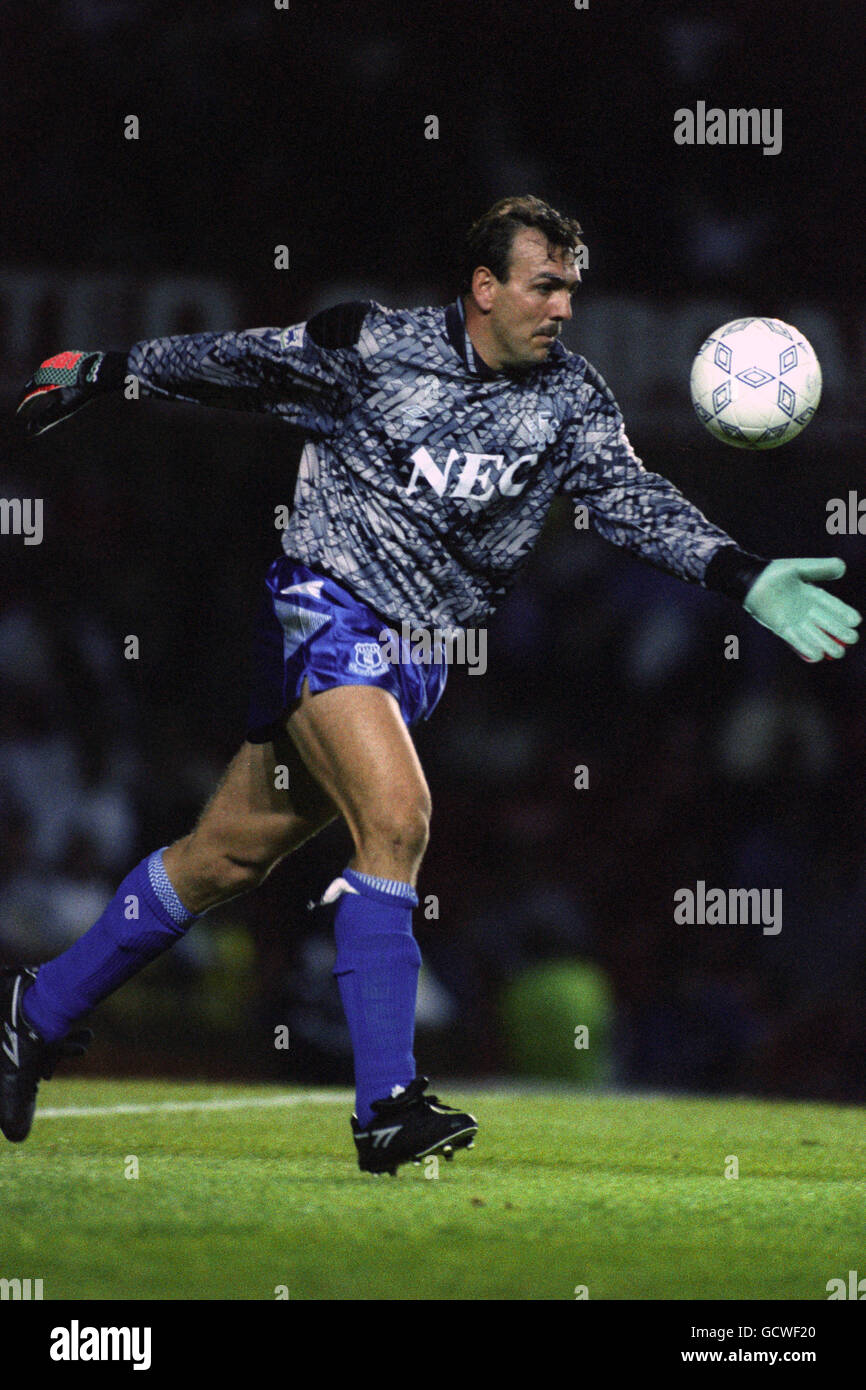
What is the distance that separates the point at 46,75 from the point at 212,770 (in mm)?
4912

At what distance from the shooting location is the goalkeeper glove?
13.5 feet

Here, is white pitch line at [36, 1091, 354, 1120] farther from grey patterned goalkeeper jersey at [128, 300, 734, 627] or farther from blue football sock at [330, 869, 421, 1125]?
grey patterned goalkeeper jersey at [128, 300, 734, 627]

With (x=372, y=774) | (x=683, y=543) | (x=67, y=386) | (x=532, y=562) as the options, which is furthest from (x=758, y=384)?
(x=532, y=562)

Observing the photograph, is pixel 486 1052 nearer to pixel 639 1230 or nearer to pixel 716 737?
pixel 716 737

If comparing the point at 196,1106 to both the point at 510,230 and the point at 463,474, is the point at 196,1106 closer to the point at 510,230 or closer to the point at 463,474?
the point at 463,474

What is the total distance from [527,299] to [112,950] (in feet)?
6.10

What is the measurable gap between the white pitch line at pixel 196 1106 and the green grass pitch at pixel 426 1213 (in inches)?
4.2

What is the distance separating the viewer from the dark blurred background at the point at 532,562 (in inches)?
383

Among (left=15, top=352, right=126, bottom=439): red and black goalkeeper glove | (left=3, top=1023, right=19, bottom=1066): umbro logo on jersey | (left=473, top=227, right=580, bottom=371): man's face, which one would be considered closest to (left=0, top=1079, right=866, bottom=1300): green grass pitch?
(left=3, top=1023, right=19, bottom=1066): umbro logo on jersey

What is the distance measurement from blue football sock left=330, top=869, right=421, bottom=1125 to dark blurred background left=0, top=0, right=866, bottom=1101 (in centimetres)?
484

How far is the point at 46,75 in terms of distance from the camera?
12.3 meters

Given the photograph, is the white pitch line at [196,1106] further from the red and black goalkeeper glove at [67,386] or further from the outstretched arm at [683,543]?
the outstretched arm at [683,543]

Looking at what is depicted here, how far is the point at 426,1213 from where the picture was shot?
141 inches

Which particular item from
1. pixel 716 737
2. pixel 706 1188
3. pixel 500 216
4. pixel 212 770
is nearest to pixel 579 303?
pixel 716 737
